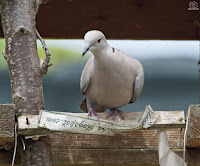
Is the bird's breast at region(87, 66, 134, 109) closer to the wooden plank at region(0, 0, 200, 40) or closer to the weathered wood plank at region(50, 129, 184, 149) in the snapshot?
the weathered wood plank at region(50, 129, 184, 149)

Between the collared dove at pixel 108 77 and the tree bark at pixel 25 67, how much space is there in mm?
206

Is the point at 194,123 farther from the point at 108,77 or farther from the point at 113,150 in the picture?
the point at 108,77

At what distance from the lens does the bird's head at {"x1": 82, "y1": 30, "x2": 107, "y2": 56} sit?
67.8 inches

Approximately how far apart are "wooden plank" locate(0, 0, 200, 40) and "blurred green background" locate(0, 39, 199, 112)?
0.40 meters

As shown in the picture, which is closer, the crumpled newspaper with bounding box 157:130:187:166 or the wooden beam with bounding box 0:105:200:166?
the crumpled newspaper with bounding box 157:130:187:166

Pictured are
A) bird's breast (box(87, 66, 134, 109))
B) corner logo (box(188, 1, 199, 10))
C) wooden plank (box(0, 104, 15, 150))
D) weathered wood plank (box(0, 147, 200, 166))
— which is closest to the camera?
wooden plank (box(0, 104, 15, 150))

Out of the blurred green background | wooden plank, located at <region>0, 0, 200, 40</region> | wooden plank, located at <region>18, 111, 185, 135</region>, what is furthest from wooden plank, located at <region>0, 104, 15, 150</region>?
the blurred green background

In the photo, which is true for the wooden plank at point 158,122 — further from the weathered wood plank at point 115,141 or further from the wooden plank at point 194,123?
the weathered wood plank at point 115,141

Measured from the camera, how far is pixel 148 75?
9.62 ft

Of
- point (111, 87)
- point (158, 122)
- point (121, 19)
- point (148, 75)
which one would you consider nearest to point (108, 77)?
point (111, 87)

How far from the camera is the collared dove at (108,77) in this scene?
1.80 m

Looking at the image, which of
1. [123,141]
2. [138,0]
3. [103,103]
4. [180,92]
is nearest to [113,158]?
[123,141]

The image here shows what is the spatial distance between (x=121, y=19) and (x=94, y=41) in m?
0.77

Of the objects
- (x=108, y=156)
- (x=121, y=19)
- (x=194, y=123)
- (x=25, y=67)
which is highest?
(x=121, y=19)
